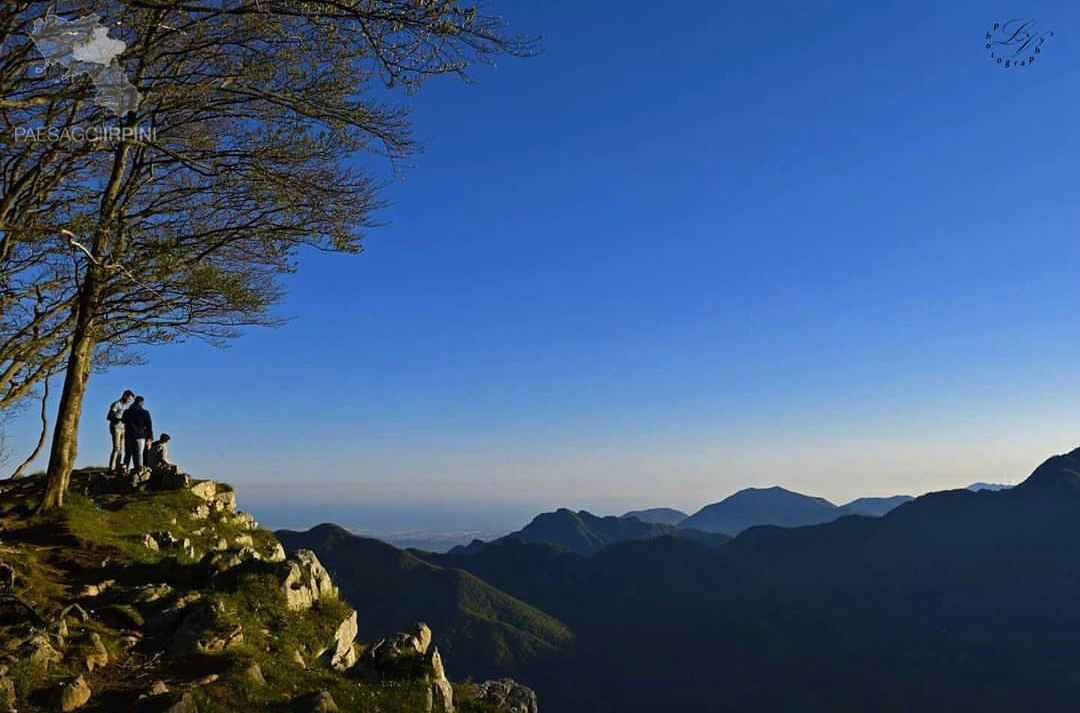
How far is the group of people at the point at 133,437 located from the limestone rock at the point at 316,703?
842 inches

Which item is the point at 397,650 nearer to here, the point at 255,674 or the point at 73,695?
the point at 255,674

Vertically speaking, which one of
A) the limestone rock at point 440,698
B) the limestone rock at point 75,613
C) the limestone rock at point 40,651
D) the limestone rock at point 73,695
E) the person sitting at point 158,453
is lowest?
the limestone rock at point 440,698

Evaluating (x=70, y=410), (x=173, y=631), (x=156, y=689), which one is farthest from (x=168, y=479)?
(x=156, y=689)

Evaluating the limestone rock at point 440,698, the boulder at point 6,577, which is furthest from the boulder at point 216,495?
the limestone rock at point 440,698

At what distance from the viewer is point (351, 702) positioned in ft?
49.9

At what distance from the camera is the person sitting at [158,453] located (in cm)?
3347

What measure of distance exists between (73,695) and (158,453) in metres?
23.5

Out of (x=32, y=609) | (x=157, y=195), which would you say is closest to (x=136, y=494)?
(x=157, y=195)

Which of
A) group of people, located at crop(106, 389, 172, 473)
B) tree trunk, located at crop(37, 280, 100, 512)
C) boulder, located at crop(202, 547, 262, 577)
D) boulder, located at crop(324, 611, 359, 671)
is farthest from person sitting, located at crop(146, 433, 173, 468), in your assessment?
boulder, located at crop(324, 611, 359, 671)

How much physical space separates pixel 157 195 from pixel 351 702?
19335mm

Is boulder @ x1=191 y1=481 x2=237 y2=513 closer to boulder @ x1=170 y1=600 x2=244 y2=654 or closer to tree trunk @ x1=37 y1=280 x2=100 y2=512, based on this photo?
tree trunk @ x1=37 y1=280 x2=100 y2=512

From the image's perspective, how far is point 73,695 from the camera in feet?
40.6

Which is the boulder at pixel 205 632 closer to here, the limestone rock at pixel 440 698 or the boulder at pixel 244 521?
the limestone rock at pixel 440 698

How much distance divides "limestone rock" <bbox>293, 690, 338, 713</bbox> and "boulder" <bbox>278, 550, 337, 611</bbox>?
6.10 metres
